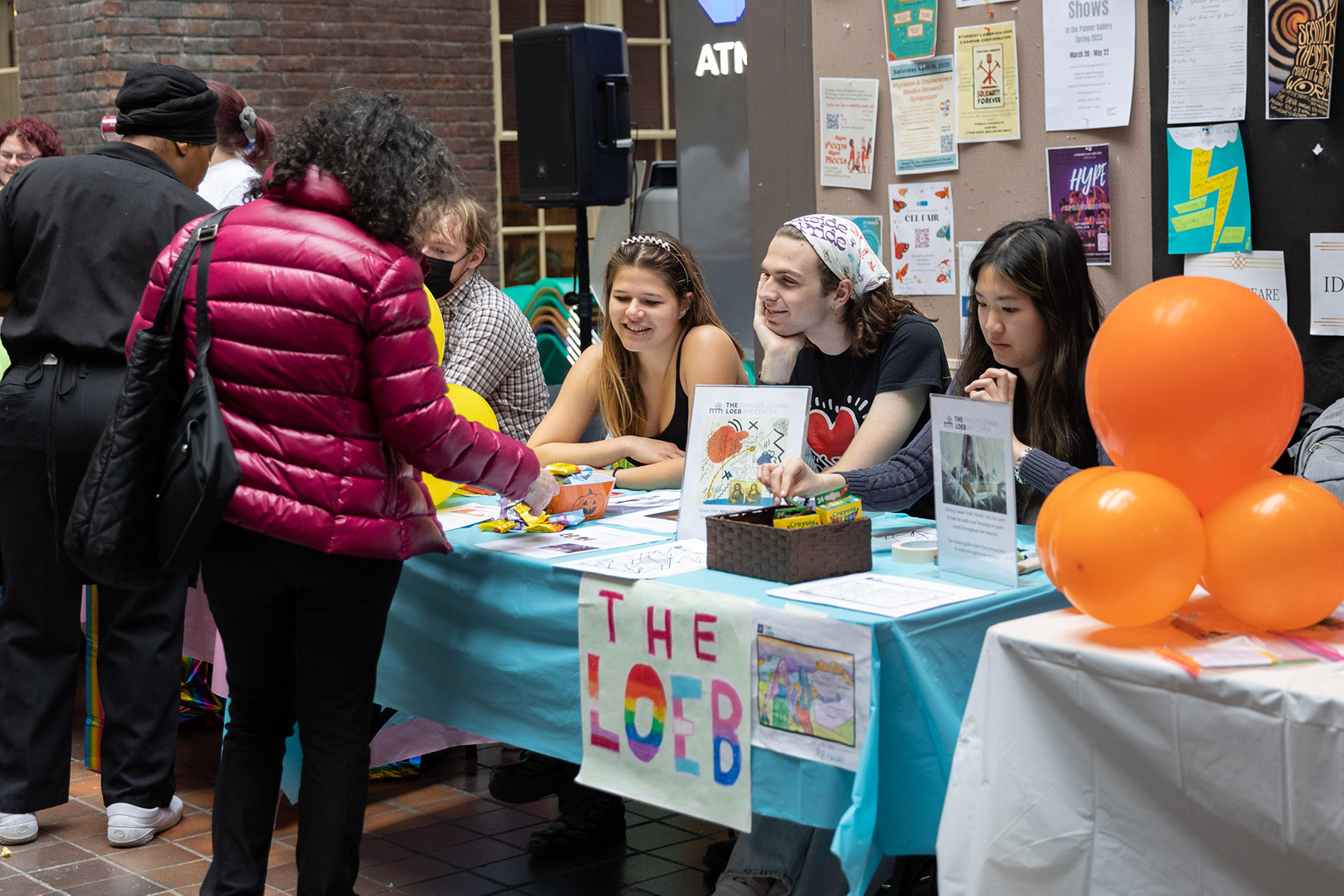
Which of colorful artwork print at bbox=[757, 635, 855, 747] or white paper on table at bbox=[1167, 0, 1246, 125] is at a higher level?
white paper on table at bbox=[1167, 0, 1246, 125]

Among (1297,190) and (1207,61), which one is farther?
(1207,61)

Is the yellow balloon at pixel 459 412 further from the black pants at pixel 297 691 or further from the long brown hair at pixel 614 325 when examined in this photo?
the black pants at pixel 297 691

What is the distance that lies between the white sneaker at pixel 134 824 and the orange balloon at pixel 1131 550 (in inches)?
89.2

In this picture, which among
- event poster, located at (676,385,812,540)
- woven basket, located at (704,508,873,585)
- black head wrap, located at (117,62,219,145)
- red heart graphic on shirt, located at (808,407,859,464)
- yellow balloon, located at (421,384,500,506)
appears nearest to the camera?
woven basket, located at (704,508,873,585)

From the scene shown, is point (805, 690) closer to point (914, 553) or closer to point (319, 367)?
point (914, 553)

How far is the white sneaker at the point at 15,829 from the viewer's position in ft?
9.70

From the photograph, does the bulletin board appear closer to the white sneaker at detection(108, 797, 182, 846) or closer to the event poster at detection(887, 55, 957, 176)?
the event poster at detection(887, 55, 957, 176)

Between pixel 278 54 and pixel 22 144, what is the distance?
2.76 meters

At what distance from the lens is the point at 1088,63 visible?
10.6ft

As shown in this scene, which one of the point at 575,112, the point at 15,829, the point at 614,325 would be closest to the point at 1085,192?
the point at 614,325

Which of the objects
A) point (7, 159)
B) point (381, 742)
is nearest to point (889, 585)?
point (381, 742)

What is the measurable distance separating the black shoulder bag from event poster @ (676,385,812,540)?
77 cm

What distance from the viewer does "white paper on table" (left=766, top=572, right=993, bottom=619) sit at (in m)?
1.81

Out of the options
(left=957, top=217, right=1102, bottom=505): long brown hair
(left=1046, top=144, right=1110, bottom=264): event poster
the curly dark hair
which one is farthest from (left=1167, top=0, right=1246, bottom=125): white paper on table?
the curly dark hair
